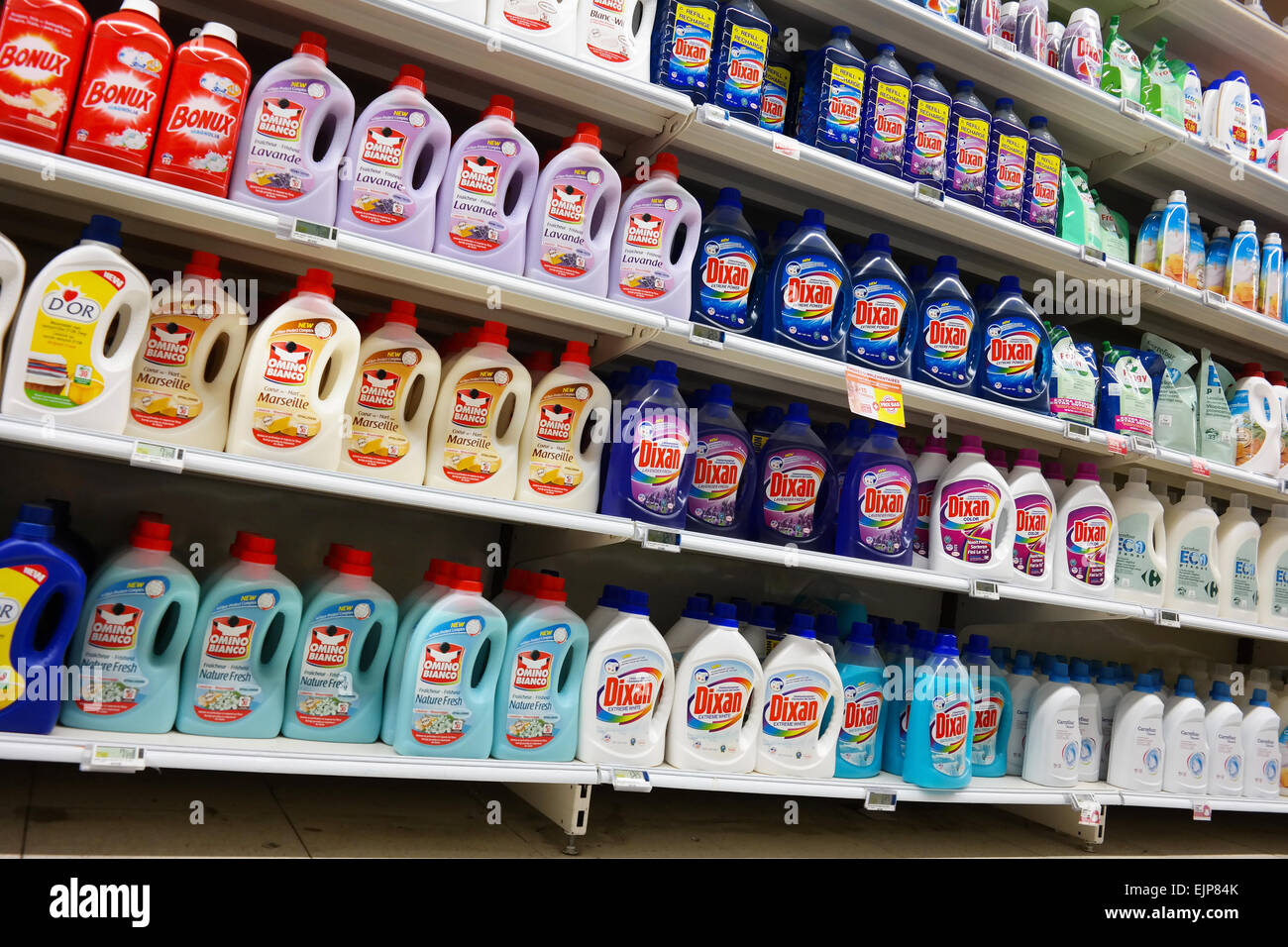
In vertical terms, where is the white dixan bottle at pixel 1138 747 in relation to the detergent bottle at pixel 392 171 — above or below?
below

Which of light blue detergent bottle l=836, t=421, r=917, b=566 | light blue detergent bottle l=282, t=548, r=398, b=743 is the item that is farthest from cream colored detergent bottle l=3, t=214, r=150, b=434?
light blue detergent bottle l=836, t=421, r=917, b=566

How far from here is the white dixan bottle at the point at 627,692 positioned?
2000 mm

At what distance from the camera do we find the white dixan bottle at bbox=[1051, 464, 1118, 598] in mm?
2592

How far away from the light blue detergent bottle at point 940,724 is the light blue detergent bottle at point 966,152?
1248mm

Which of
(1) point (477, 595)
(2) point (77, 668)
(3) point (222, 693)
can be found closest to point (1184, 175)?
(1) point (477, 595)

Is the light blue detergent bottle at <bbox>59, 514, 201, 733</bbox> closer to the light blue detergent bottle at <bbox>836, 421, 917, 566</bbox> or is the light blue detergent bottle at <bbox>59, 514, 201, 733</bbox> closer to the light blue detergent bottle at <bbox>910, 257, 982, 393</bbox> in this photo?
the light blue detergent bottle at <bbox>836, 421, 917, 566</bbox>

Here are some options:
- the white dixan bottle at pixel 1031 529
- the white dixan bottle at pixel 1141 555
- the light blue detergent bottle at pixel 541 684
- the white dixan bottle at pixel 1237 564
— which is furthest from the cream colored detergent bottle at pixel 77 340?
the white dixan bottle at pixel 1237 564

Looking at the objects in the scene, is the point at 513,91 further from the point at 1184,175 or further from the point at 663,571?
the point at 1184,175

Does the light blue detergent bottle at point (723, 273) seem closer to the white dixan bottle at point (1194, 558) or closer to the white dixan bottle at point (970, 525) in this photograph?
the white dixan bottle at point (970, 525)

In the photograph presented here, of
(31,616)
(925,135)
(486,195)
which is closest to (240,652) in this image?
(31,616)

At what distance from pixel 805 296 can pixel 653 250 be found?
0.44m

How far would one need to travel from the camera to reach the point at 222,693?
1.74m

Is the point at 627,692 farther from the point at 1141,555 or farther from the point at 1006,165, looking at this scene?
the point at 1006,165

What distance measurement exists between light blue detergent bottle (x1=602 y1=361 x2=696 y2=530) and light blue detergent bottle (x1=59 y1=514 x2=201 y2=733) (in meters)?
0.90
